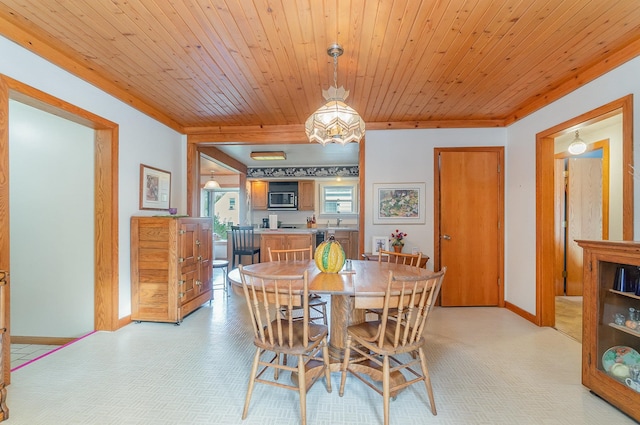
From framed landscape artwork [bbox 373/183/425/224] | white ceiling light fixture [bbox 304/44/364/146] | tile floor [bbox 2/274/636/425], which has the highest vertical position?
white ceiling light fixture [bbox 304/44/364/146]

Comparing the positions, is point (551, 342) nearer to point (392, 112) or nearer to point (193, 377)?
point (392, 112)

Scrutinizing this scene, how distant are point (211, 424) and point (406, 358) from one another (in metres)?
1.54

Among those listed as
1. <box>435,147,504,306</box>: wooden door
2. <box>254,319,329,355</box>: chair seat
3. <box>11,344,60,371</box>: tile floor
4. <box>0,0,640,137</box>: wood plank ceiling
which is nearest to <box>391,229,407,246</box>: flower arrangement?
<box>435,147,504,306</box>: wooden door

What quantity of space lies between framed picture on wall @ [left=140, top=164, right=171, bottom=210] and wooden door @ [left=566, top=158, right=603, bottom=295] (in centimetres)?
552

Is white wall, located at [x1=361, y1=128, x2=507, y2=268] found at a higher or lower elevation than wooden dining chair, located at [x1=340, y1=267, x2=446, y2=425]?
higher

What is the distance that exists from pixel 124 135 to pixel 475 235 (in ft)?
14.0

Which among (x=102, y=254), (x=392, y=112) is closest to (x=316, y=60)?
(x=392, y=112)

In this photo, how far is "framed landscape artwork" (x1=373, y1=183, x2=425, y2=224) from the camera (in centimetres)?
391

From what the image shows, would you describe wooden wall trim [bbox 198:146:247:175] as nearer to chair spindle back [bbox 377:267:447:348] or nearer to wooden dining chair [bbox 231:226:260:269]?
wooden dining chair [bbox 231:226:260:269]

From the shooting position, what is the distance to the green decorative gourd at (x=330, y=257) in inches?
84.4

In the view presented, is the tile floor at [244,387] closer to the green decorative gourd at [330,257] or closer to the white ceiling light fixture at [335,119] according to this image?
the green decorative gourd at [330,257]

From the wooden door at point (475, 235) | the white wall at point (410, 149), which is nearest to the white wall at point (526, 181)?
the white wall at point (410, 149)

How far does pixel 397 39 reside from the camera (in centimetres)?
211

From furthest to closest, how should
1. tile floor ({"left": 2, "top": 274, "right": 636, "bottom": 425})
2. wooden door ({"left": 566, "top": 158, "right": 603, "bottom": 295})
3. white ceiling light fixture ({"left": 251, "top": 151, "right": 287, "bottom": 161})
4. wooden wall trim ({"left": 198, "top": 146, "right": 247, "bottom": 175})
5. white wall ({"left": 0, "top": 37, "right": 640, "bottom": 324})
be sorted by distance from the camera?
white ceiling light fixture ({"left": 251, "top": 151, "right": 287, "bottom": 161}), wooden wall trim ({"left": 198, "top": 146, "right": 247, "bottom": 175}), wooden door ({"left": 566, "top": 158, "right": 603, "bottom": 295}), white wall ({"left": 0, "top": 37, "right": 640, "bottom": 324}), tile floor ({"left": 2, "top": 274, "right": 636, "bottom": 425})
